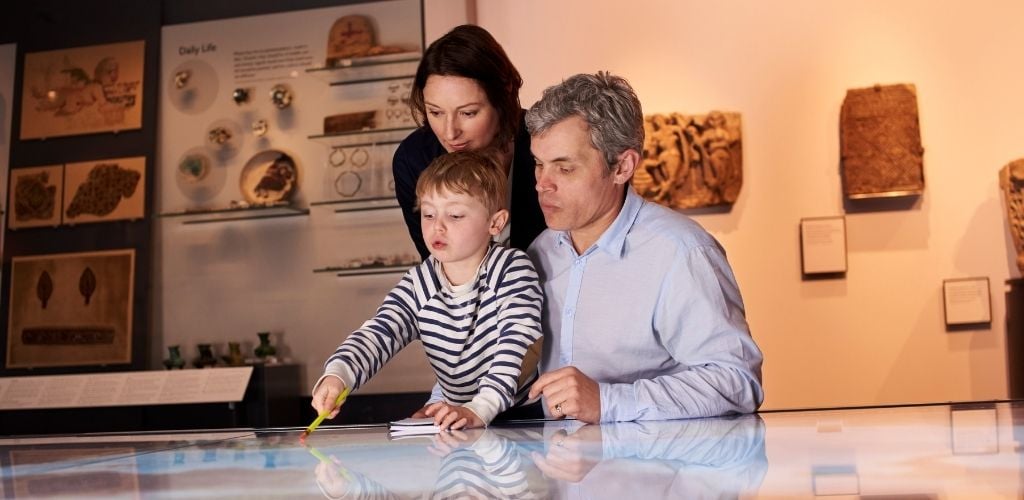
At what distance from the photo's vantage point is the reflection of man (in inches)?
37.3

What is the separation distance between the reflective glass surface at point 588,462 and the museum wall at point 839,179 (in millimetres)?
3861

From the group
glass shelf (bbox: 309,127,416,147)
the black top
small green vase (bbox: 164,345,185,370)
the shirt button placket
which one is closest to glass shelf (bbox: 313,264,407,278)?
glass shelf (bbox: 309,127,416,147)

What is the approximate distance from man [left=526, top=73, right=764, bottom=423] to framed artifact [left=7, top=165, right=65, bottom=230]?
465cm

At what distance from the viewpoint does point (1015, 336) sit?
5.53m

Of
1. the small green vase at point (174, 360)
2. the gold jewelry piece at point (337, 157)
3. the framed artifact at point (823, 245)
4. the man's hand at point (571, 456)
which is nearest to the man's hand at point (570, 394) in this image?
the man's hand at point (571, 456)

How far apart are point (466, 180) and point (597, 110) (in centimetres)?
32

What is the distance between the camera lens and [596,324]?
93.5 inches

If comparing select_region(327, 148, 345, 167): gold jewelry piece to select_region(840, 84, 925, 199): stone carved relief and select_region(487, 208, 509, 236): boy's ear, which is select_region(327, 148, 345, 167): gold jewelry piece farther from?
select_region(487, 208, 509, 236): boy's ear

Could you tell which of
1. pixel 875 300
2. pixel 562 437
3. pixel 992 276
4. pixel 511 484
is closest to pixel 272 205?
pixel 875 300

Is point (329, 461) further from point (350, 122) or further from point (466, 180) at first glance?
point (350, 122)

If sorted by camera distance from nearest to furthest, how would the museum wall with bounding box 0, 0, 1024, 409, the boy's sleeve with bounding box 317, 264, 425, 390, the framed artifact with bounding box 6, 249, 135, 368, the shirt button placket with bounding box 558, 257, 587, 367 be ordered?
1. the boy's sleeve with bounding box 317, 264, 425, 390
2. the shirt button placket with bounding box 558, 257, 587, 367
3. the museum wall with bounding box 0, 0, 1024, 409
4. the framed artifact with bounding box 6, 249, 135, 368

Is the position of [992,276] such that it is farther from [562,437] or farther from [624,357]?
[562,437]

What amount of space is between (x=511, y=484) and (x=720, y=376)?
3.97ft

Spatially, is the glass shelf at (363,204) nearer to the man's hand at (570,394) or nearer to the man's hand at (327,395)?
the man's hand at (327,395)
